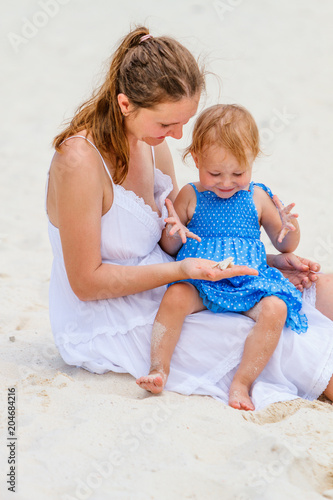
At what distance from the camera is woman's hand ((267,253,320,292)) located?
2.90 metres

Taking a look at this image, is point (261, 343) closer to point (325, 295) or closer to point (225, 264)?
point (225, 264)

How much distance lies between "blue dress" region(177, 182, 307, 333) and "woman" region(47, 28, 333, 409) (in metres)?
0.08

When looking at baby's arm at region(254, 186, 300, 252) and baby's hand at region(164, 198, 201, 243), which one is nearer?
baby's hand at region(164, 198, 201, 243)

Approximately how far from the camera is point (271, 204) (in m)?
2.93

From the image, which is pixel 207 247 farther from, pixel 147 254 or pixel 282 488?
pixel 282 488

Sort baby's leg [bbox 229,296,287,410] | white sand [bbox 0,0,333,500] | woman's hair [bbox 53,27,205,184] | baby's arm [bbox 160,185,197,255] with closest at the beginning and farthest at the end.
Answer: white sand [bbox 0,0,333,500] → woman's hair [bbox 53,27,205,184] → baby's leg [bbox 229,296,287,410] → baby's arm [bbox 160,185,197,255]

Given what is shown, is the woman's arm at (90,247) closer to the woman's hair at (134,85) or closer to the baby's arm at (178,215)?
the woman's hair at (134,85)

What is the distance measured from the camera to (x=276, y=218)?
2.92 m

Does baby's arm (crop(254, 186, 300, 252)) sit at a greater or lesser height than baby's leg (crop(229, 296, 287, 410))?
greater

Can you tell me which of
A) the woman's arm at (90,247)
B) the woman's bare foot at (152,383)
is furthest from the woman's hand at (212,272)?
the woman's bare foot at (152,383)

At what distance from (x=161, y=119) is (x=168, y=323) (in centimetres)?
82

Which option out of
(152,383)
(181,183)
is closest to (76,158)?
(152,383)

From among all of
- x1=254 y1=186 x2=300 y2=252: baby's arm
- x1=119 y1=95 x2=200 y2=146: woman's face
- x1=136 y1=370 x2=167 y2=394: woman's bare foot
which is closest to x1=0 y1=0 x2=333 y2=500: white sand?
x1=136 y1=370 x2=167 y2=394: woman's bare foot

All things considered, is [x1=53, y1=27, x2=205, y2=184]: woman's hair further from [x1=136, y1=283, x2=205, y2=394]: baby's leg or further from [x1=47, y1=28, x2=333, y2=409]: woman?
[x1=136, y1=283, x2=205, y2=394]: baby's leg
